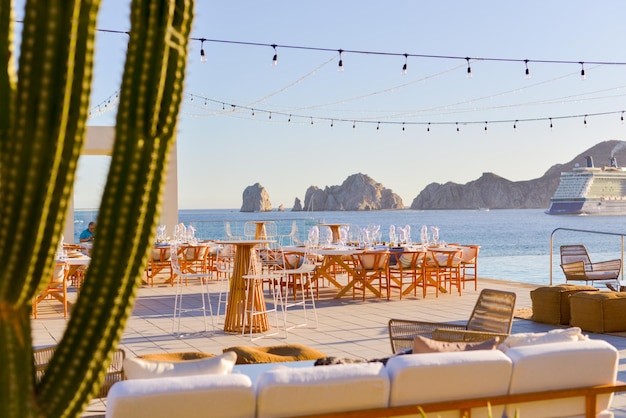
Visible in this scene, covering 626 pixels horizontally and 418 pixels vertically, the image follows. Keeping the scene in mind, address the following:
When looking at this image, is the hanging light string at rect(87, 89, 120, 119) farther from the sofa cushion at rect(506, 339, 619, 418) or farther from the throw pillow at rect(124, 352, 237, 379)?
the sofa cushion at rect(506, 339, 619, 418)

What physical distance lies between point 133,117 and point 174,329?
6890 millimetres

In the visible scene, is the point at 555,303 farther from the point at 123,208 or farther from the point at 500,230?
the point at 500,230

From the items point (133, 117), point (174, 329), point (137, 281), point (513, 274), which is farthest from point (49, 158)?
point (513, 274)

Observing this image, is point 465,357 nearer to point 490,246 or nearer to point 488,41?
point 488,41

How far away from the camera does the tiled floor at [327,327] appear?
696 cm

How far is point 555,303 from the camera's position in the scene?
27.0 feet

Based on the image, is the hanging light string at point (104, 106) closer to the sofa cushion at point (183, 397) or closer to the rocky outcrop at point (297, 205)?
the sofa cushion at point (183, 397)

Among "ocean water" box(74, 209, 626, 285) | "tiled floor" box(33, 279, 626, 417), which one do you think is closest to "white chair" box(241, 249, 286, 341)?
"tiled floor" box(33, 279, 626, 417)

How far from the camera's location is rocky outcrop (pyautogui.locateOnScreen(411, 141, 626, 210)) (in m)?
63.8

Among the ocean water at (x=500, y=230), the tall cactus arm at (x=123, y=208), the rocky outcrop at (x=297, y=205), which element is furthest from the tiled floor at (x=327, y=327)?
the rocky outcrop at (x=297, y=205)

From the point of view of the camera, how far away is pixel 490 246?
133ft

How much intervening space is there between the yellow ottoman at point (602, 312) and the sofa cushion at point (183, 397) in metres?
5.56

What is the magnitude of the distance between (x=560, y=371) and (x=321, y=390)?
3.90ft

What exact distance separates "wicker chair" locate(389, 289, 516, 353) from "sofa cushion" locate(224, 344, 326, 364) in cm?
71
